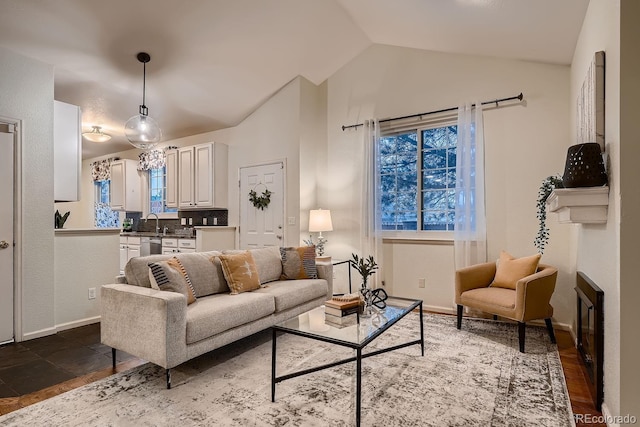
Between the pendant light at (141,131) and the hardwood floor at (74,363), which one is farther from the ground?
the pendant light at (141,131)

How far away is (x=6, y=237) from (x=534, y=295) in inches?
187

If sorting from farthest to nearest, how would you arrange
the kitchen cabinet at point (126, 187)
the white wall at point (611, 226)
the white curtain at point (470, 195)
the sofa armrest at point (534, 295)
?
1. the kitchen cabinet at point (126, 187)
2. the white curtain at point (470, 195)
3. the sofa armrest at point (534, 295)
4. the white wall at point (611, 226)

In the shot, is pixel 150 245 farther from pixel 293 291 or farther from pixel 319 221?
pixel 293 291

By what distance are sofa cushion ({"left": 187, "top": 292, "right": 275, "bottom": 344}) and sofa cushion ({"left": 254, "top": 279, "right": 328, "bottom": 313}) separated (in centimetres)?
11

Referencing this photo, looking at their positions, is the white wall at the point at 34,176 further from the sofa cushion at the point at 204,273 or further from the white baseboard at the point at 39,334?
→ the sofa cushion at the point at 204,273

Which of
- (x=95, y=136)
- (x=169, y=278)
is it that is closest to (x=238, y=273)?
(x=169, y=278)

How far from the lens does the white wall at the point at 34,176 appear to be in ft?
11.0

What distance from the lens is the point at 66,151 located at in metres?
3.91

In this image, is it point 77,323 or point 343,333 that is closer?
point 343,333

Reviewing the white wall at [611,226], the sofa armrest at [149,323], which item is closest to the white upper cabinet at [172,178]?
the sofa armrest at [149,323]

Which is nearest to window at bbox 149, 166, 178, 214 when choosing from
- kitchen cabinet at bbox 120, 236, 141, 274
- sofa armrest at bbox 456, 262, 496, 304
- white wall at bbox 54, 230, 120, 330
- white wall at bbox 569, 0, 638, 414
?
kitchen cabinet at bbox 120, 236, 141, 274

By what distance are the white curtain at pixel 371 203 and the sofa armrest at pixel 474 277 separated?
4.13 ft

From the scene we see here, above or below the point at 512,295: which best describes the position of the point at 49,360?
below

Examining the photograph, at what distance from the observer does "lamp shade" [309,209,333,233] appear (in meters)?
4.73
